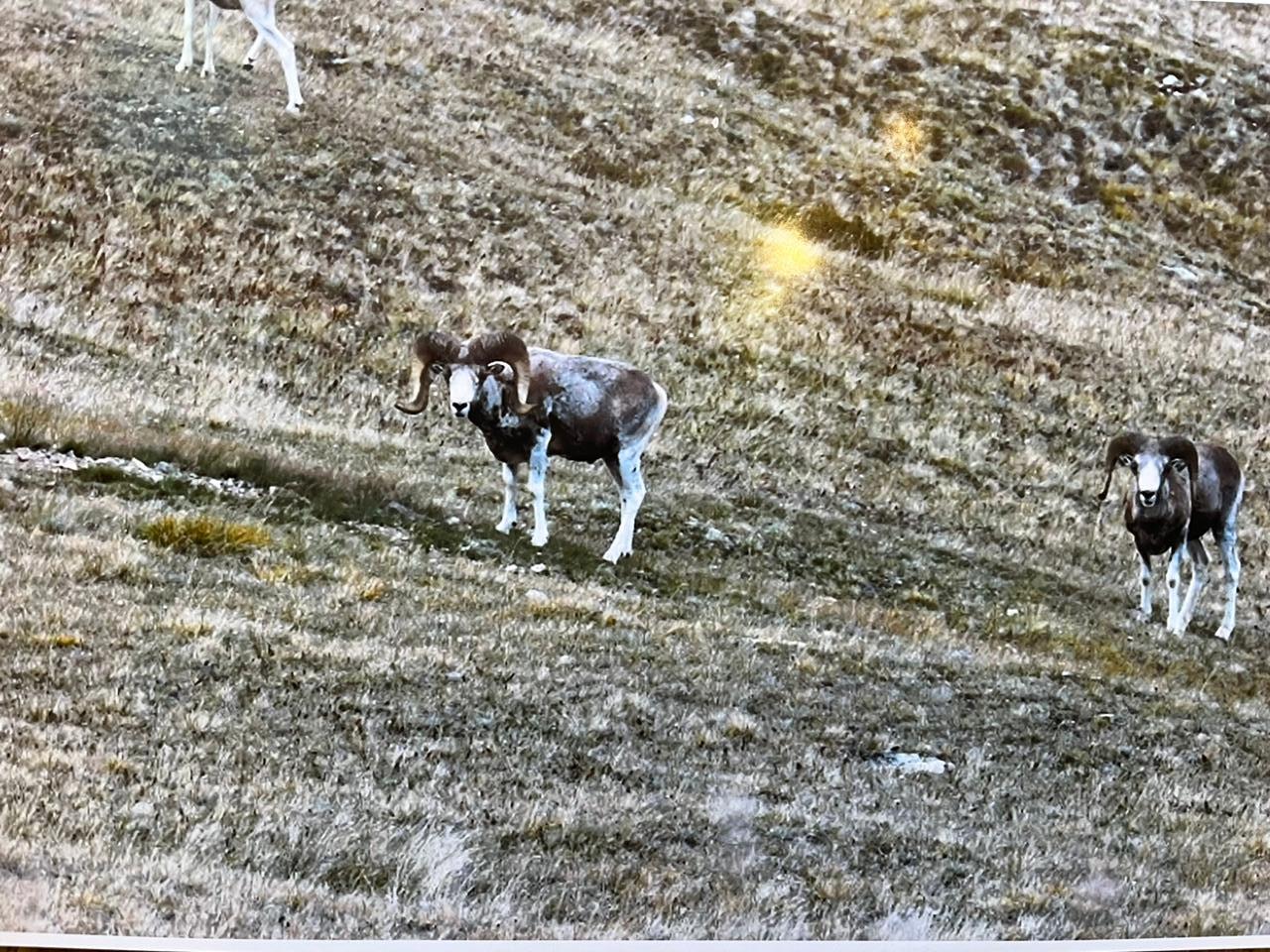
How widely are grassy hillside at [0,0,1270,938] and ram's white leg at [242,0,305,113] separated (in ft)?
0.15

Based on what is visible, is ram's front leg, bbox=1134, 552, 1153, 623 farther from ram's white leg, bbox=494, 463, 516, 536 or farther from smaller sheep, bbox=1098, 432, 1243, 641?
ram's white leg, bbox=494, 463, 516, 536

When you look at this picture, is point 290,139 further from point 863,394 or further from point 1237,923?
point 1237,923

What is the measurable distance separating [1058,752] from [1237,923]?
1.92 feet

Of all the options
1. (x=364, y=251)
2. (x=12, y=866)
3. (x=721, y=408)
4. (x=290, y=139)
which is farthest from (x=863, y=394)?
(x=12, y=866)

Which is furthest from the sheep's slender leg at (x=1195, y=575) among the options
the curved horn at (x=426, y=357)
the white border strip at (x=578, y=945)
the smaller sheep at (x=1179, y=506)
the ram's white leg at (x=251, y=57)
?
the ram's white leg at (x=251, y=57)

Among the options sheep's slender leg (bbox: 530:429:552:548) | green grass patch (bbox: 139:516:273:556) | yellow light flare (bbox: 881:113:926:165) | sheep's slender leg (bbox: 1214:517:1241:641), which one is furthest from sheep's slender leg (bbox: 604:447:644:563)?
sheep's slender leg (bbox: 1214:517:1241:641)

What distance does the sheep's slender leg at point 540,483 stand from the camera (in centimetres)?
331

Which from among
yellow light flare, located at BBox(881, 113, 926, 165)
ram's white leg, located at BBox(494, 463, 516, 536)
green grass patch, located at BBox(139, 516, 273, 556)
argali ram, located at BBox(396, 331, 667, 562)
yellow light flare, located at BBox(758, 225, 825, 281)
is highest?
yellow light flare, located at BBox(881, 113, 926, 165)

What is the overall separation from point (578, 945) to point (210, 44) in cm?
225

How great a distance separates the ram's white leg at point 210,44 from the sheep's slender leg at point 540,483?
1170 mm

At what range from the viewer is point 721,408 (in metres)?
3.46

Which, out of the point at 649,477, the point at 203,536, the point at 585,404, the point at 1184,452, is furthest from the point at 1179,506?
the point at 203,536

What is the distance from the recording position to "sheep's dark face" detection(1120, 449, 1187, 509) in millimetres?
3609

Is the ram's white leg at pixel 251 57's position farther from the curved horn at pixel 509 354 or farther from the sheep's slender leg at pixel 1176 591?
the sheep's slender leg at pixel 1176 591
